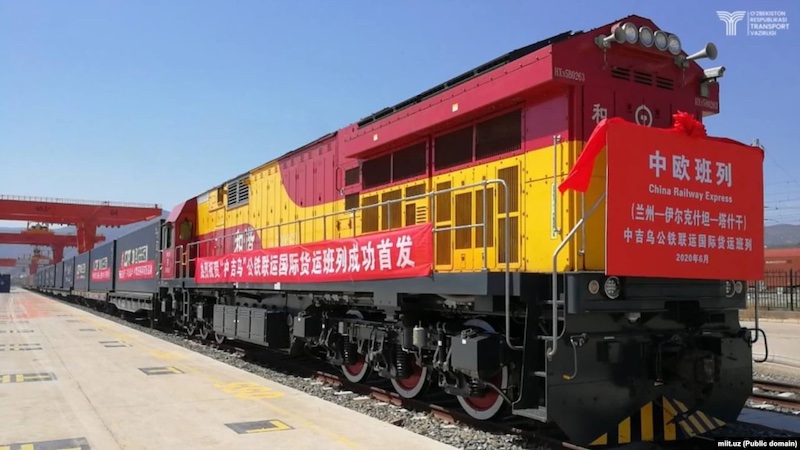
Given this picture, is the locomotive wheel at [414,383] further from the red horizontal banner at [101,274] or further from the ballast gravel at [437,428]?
the red horizontal banner at [101,274]

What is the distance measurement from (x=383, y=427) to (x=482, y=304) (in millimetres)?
1566

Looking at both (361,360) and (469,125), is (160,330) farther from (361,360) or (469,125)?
(469,125)

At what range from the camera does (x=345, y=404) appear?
8125mm

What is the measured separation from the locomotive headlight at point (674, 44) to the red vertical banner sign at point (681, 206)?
98 cm

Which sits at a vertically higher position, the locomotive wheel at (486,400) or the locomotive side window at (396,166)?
the locomotive side window at (396,166)

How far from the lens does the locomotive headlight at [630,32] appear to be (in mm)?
5859

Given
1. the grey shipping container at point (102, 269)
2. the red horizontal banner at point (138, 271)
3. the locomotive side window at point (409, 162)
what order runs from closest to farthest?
the locomotive side window at point (409, 162) → the red horizontal banner at point (138, 271) → the grey shipping container at point (102, 269)

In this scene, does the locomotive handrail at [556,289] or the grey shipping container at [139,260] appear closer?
the locomotive handrail at [556,289]

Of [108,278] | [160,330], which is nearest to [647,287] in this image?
[160,330]

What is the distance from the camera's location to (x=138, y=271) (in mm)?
20562

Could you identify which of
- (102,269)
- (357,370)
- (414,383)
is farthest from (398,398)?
(102,269)

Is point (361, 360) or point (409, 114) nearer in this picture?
point (409, 114)

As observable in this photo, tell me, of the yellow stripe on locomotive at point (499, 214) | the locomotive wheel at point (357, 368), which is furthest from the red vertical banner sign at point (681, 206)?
the locomotive wheel at point (357, 368)

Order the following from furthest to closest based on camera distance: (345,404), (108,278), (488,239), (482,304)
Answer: (108,278), (345,404), (488,239), (482,304)
